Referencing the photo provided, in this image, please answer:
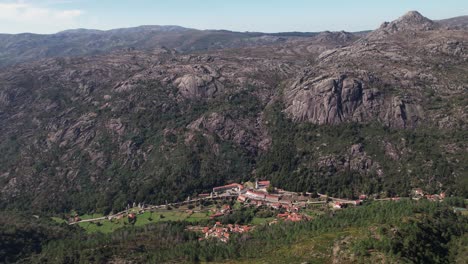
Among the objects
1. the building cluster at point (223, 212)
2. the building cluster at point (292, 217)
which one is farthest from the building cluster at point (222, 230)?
the building cluster at point (292, 217)

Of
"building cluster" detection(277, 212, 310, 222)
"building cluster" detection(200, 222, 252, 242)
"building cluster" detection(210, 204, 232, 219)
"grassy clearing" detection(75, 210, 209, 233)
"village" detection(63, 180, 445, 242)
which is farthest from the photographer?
"grassy clearing" detection(75, 210, 209, 233)

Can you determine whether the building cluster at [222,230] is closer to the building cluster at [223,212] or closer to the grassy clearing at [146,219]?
the building cluster at [223,212]

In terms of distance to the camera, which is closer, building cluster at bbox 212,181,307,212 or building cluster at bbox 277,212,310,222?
building cluster at bbox 277,212,310,222

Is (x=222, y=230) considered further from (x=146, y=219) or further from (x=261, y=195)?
(x=146, y=219)

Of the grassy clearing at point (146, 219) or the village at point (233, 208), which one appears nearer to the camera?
the village at point (233, 208)

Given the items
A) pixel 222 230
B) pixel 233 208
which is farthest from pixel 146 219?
pixel 222 230

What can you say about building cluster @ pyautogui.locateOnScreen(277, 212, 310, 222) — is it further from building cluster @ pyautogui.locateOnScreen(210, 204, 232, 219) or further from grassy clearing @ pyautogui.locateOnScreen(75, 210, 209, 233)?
grassy clearing @ pyautogui.locateOnScreen(75, 210, 209, 233)

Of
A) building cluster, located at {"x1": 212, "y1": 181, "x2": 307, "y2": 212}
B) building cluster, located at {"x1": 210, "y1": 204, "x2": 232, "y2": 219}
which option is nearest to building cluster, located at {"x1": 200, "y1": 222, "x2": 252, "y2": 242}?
building cluster, located at {"x1": 210, "y1": 204, "x2": 232, "y2": 219}

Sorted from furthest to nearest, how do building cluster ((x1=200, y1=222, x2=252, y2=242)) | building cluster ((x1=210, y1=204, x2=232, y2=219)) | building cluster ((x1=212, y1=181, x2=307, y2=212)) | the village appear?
building cluster ((x1=212, y1=181, x2=307, y2=212)) → building cluster ((x1=210, y1=204, x2=232, y2=219)) → the village → building cluster ((x1=200, y1=222, x2=252, y2=242))
